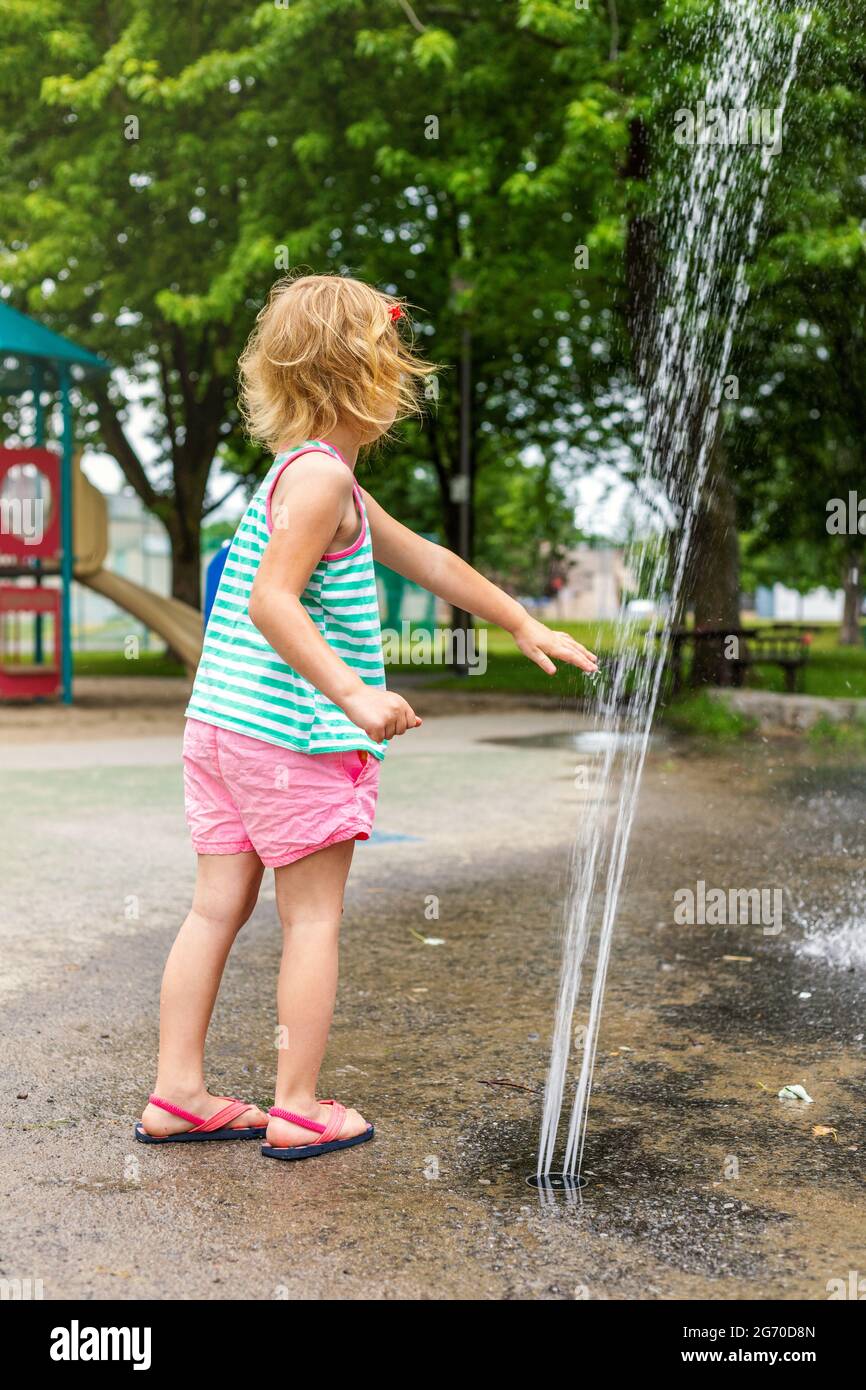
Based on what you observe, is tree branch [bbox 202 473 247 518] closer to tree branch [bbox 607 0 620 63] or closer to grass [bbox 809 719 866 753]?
tree branch [bbox 607 0 620 63]

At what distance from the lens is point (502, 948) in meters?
4.62

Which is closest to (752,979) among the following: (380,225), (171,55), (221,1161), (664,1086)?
(664,1086)

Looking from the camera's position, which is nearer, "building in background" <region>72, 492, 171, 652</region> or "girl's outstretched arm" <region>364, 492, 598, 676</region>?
"girl's outstretched arm" <region>364, 492, 598, 676</region>

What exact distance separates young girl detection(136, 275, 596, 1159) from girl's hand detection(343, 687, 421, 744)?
24 cm

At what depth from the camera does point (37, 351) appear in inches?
567

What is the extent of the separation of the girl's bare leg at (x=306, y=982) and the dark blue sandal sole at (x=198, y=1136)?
0.11 metres

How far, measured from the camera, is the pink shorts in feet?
9.29

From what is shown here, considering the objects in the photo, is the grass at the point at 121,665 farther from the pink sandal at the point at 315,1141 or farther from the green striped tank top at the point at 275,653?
the pink sandal at the point at 315,1141

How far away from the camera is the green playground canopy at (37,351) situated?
14.4m

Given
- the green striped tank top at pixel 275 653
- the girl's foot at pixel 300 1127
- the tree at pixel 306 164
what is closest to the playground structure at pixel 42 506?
the tree at pixel 306 164

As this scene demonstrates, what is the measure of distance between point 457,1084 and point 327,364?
1.56m

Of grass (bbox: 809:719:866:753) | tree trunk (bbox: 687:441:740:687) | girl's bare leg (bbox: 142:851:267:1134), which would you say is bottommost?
grass (bbox: 809:719:866:753)

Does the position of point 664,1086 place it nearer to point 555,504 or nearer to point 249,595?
point 249,595

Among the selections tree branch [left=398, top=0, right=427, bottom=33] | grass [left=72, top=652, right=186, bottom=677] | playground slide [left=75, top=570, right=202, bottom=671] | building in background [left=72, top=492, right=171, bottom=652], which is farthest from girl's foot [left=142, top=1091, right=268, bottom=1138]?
building in background [left=72, top=492, right=171, bottom=652]
